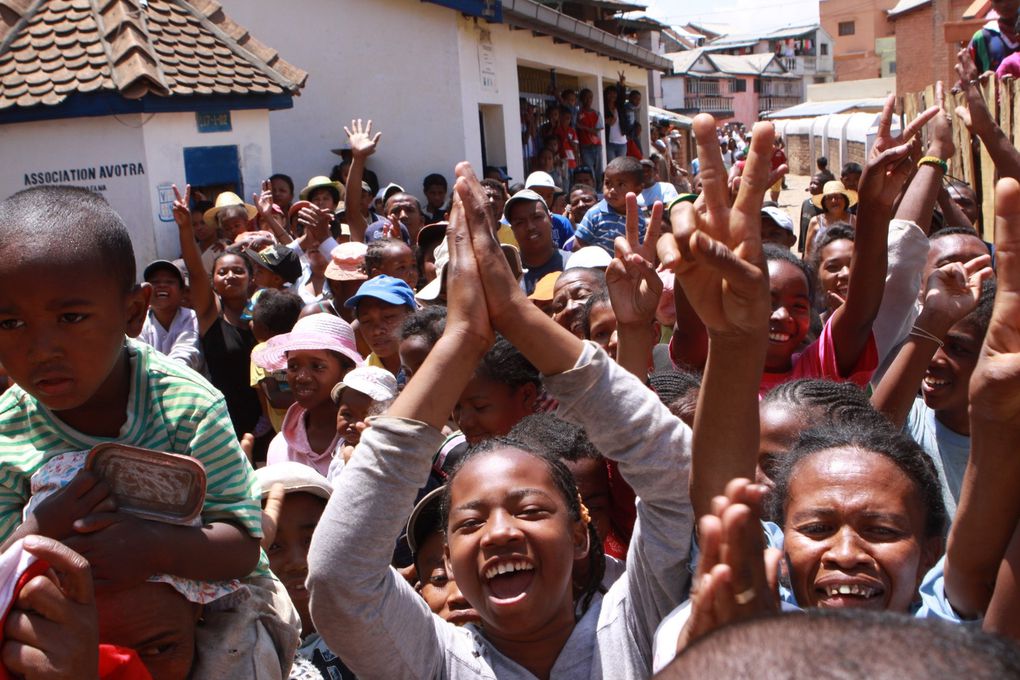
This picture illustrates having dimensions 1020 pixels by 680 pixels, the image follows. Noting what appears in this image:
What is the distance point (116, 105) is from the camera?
795 cm

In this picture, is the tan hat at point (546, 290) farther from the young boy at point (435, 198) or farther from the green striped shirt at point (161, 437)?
the young boy at point (435, 198)

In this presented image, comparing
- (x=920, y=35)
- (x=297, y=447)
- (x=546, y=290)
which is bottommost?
(x=297, y=447)

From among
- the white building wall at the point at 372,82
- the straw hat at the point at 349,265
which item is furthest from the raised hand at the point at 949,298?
the white building wall at the point at 372,82

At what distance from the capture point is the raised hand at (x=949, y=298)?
280cm

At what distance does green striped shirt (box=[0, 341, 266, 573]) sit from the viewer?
1.95m

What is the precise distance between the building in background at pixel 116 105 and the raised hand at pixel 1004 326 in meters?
7.27

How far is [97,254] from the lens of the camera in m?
1.95

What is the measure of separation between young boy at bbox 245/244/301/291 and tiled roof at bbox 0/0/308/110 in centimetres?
222

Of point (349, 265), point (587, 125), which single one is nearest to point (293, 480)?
point (349, 265)

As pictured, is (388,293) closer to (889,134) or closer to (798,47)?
(889,134)

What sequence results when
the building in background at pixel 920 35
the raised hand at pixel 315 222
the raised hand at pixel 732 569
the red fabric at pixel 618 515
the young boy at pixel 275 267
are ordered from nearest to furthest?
the raised hand at pixel 732 569 → the red fabric at pixel 618 515 → the young boy at pixel 275 267 → the raised hand at pixel 315 222 → the building in background at pixel 920 35

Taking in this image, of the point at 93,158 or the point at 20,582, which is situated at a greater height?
the point at 93,158

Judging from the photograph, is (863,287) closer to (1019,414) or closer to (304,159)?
(1019,414)

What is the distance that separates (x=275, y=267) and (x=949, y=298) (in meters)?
4.54
